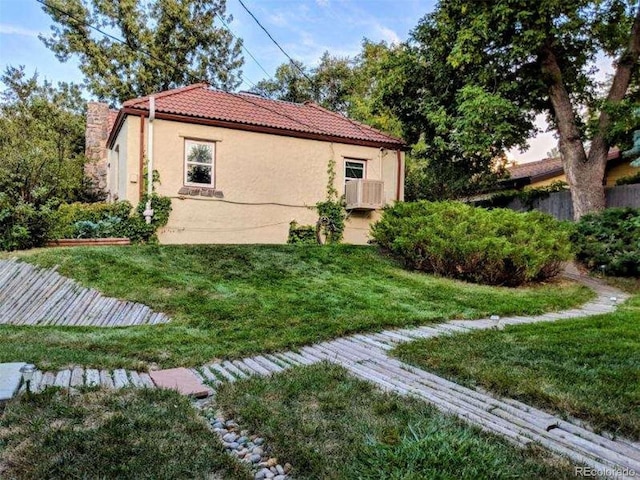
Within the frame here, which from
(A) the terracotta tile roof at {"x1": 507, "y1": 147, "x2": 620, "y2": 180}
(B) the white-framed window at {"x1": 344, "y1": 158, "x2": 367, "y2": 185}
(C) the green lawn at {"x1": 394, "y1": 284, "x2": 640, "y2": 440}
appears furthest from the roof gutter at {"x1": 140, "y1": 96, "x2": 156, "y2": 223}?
(A) the terracotta tile roof at {"x1": 507, "y1": 147, "x2": 620, "y2": 180}

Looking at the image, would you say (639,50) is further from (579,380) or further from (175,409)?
(175,409)

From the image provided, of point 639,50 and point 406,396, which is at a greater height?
point 639,50

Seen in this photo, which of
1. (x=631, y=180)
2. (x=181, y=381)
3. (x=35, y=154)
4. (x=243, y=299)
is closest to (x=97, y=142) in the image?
(x=35, y=154)

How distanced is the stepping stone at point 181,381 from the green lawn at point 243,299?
260mm

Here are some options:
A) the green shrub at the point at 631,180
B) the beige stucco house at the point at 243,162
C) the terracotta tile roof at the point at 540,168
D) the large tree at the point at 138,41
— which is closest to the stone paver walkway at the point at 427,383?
the beige stucco house at the point at 243,162

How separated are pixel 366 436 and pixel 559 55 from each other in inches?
548

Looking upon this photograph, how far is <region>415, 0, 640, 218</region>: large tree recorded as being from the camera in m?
11.1

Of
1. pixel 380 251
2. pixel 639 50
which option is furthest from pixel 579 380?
pixel 639 50

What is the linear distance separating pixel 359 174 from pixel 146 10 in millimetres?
16087

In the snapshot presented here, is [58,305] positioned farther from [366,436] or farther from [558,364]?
[558,364]

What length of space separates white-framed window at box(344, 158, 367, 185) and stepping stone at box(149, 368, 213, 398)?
1075 cm

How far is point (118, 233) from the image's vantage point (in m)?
10.5

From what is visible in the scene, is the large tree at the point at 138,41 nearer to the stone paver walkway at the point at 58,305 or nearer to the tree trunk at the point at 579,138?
the tree trunk at the point at 579,138

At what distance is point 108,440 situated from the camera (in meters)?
2.27
